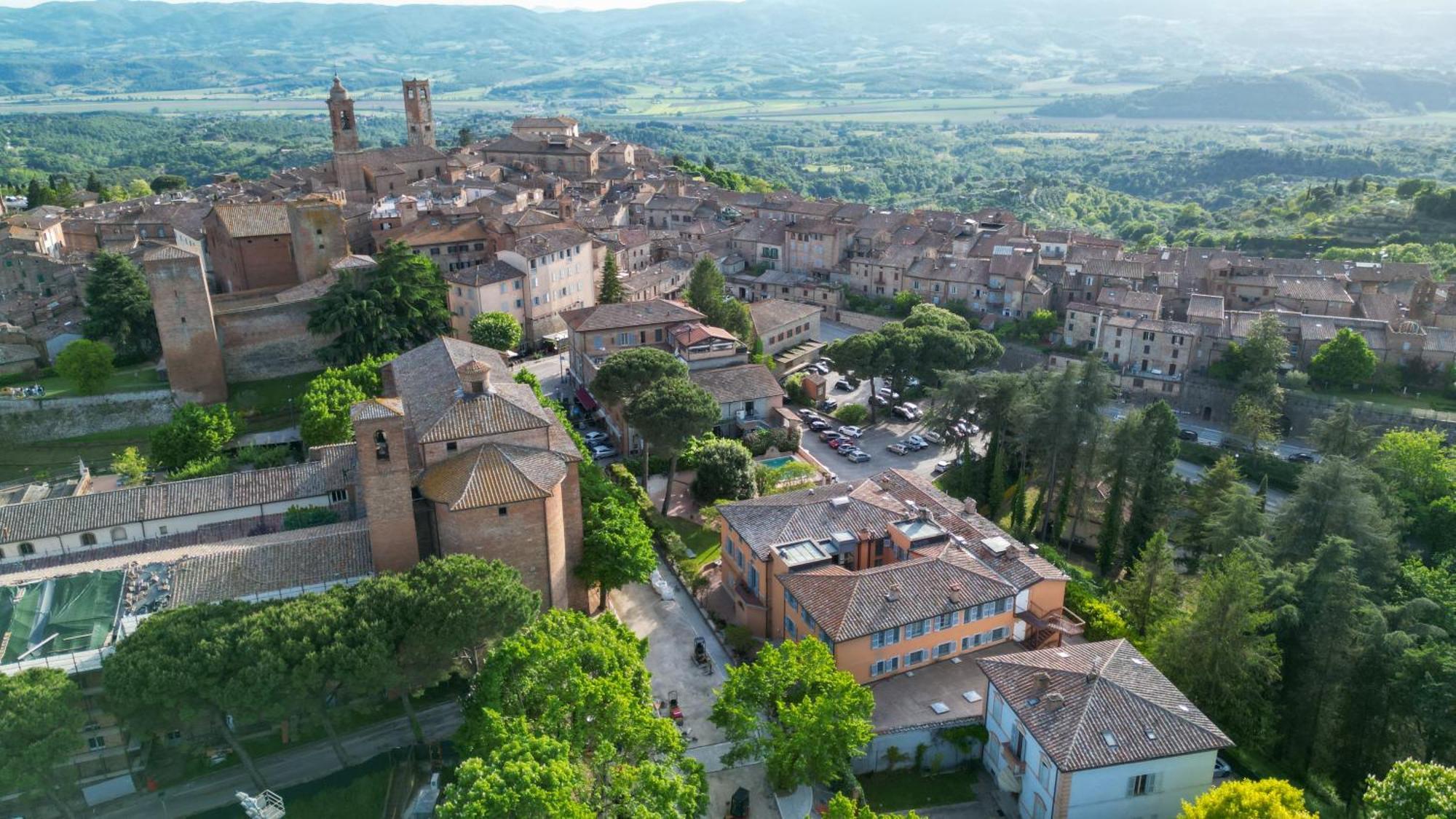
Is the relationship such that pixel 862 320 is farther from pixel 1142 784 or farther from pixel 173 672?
pixel 173 672

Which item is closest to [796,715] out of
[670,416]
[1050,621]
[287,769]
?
[1050,621]

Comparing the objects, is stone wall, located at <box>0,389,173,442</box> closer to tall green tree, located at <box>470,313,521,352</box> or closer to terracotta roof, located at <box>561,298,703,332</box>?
tall green tree, located at <box>470,313,521,352</box>

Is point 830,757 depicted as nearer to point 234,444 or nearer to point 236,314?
point 234,444

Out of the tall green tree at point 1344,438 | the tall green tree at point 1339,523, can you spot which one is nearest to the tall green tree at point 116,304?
the tall green tree at point 1339,523

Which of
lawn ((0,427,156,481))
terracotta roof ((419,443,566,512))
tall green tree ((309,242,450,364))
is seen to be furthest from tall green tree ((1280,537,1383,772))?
lawn ((0,427,156,481))

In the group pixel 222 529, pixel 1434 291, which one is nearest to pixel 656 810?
pixel 222 529
